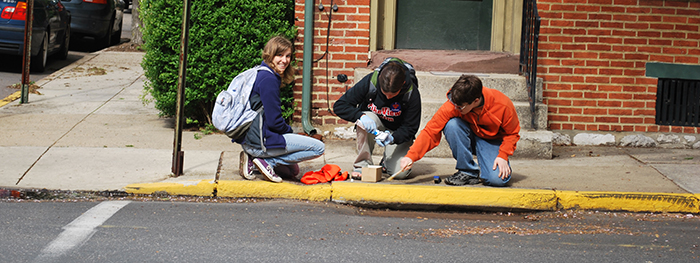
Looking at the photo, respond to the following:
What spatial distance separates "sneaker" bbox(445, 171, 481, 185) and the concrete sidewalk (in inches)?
3.8

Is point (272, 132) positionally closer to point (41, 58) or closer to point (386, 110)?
point (386, 110)

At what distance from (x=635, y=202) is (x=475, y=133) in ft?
4.50

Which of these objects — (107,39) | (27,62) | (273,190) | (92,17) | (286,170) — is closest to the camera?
(273,190)

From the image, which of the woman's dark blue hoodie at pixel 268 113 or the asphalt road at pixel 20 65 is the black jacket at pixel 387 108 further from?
the asphalt road at pixel 20 65

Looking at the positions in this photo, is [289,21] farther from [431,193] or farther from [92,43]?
[92,43]

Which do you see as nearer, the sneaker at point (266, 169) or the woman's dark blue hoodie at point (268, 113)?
the woman's dark blue hoodie at point (268, 113)

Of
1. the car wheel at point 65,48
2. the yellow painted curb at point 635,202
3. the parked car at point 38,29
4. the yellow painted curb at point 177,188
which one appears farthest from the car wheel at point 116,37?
the yellow painted curb at point 635,202

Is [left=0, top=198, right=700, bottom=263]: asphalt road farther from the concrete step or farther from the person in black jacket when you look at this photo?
the concrete step

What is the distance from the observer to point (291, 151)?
564 centimetres

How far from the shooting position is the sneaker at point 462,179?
574 cm

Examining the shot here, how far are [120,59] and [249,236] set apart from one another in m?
9.22

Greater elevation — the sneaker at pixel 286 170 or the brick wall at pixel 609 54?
the brick wall at pixel 609 54

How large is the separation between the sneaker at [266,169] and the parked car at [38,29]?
6.70 metres

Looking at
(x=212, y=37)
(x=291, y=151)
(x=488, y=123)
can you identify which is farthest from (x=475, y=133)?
(x=212, y=37)
